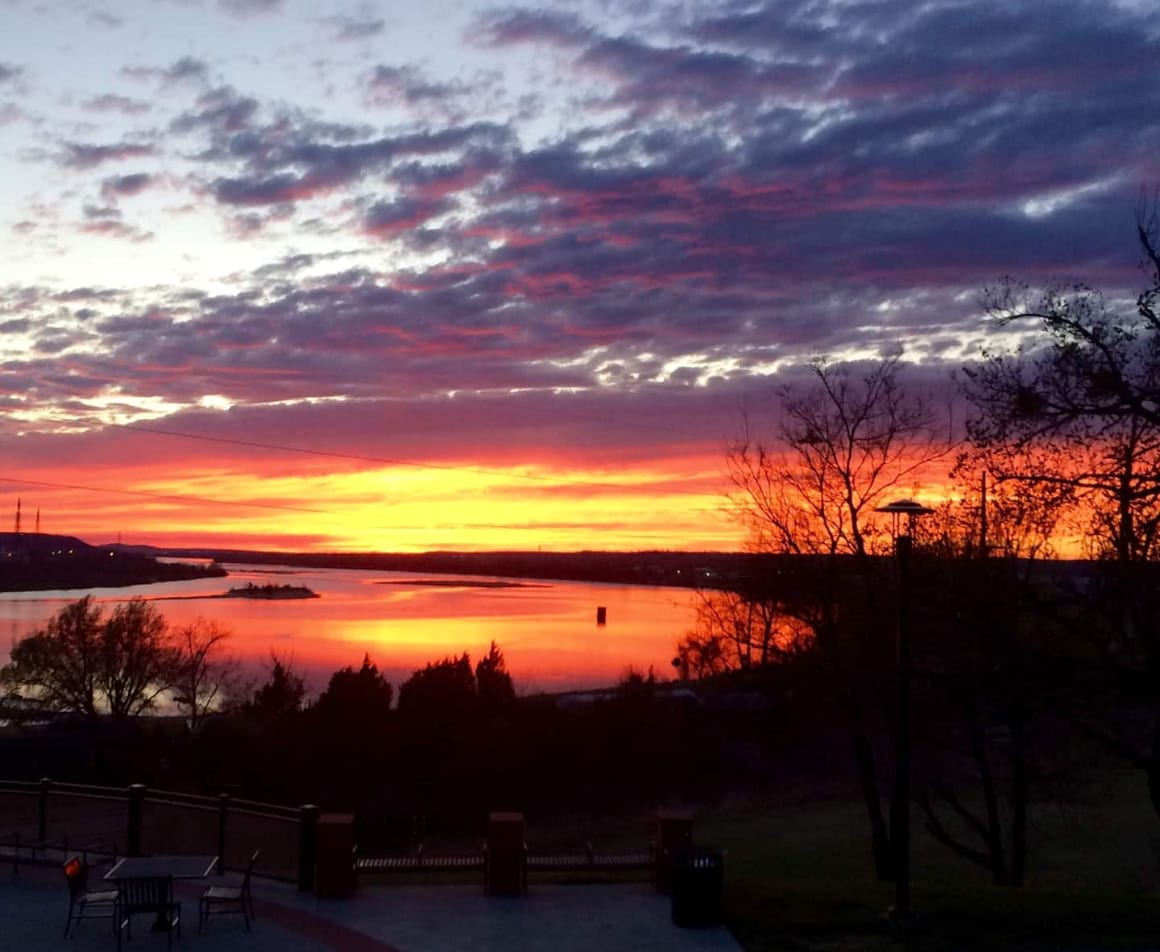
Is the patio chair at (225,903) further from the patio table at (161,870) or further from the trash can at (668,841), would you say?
the trash can at (668,841)

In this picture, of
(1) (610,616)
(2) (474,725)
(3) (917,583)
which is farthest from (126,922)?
(1) (610,616)

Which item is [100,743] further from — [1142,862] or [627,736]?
[1142,862]

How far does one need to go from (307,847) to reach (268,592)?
480ft

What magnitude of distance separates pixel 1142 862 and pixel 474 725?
22491 millimetres

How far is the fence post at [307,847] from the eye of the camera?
12695 mm

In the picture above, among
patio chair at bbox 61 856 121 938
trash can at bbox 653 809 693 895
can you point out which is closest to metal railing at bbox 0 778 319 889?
patio chair at bbox 61 856 121 938

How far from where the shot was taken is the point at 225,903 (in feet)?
37.0

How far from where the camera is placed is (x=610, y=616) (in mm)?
125562

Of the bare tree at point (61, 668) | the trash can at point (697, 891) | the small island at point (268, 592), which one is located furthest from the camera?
the small island at point (268, 592)

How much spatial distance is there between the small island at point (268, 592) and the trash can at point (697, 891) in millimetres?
143307

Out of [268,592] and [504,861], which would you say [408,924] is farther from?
[268,592]

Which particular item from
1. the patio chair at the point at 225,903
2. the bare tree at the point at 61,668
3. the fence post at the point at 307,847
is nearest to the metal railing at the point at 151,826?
the fence post at the point at 307,847

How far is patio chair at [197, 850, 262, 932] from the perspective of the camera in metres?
11.1

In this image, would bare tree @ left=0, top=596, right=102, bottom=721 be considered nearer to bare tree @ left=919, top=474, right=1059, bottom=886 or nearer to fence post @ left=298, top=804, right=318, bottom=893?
fence post @ left=298, top=804, right=318, bottom=893
